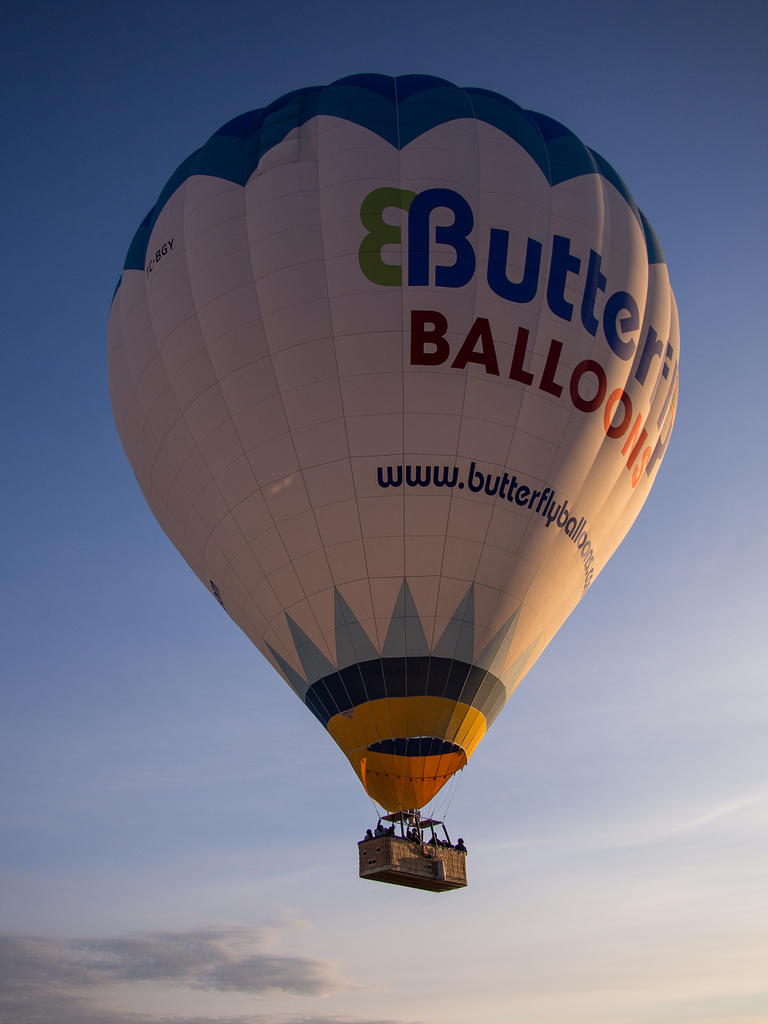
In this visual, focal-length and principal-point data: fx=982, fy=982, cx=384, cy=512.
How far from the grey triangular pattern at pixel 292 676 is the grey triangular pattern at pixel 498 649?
2.42 m

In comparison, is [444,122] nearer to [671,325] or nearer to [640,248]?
[640,248]

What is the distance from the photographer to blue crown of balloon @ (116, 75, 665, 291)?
1400 centimetres

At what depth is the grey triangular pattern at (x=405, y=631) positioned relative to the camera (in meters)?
12.9

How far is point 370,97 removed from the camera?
14273mm

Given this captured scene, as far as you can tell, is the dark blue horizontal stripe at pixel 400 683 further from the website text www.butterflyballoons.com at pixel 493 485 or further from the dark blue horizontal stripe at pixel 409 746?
the website text www.butterflyballoons.com at pixel 493 485

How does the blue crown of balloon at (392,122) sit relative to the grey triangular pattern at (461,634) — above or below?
above

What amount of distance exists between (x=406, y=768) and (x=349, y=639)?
1846mm

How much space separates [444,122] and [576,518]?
19.4ft

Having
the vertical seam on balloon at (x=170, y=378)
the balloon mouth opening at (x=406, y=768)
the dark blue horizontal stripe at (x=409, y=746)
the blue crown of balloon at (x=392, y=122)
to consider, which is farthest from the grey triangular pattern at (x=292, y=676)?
the blue crown of balloon at (x=392, y=122)

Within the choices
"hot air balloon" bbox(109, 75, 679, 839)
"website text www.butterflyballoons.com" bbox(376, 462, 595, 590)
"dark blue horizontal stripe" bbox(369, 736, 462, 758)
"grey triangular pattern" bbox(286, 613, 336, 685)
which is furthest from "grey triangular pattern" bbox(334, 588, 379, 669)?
"website text www.butterflyballoons.com" bbox(376, 462, 595, 590)

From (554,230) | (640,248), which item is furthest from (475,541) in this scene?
(640,248)

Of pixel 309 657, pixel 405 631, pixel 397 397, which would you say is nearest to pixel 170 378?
pixel 397 397

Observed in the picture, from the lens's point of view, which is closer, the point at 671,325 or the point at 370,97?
the point at 370,97

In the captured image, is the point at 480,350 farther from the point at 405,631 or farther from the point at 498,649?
the point at 498,649
